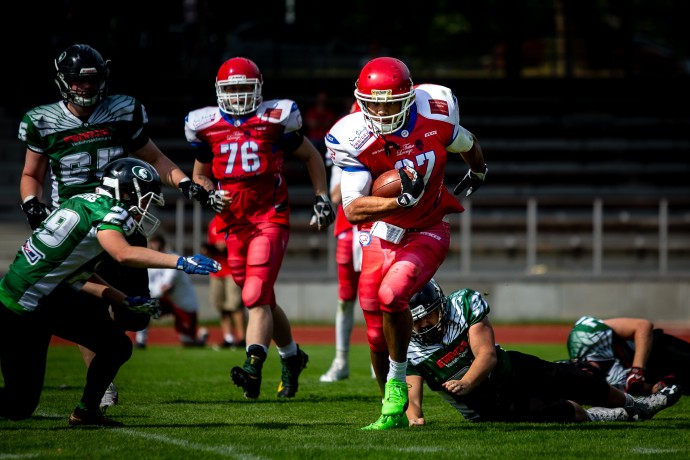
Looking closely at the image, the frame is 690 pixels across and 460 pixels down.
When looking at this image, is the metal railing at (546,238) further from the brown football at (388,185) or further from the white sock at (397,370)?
the white sock at (397,370)

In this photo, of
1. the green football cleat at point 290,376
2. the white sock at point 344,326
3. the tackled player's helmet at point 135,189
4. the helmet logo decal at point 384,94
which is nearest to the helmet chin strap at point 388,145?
the helmet logo decal at point 384,94

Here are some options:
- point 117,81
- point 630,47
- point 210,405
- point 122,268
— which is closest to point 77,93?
point 122,268

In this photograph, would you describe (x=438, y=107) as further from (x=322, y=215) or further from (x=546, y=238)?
(x=546, y=238)

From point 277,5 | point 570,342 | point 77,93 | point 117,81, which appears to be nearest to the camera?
point 77,93

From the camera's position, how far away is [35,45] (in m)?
19.5

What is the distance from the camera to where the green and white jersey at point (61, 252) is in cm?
554

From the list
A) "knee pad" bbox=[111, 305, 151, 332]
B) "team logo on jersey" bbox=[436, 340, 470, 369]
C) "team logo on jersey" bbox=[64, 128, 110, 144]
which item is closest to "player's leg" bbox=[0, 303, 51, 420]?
"knee pad" bbox=[111, 305, 151, 332]

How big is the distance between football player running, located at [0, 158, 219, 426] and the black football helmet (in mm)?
1144

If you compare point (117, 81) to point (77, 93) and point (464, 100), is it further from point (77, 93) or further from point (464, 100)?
point (77, 93)

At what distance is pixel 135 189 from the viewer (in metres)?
5.62

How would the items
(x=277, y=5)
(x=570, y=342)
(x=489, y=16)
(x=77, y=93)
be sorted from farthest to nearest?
1. (x=489, y=16)
2. (x=277, y=5)
3. (x=570, y=342)
4. (x=77, y=93)

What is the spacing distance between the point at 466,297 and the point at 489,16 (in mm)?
22248

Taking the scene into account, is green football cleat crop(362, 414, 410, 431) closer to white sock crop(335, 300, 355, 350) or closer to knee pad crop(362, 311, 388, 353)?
knee pad crop(362, 311, 388, 353)

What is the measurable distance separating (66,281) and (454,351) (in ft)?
Answer: 6.73
